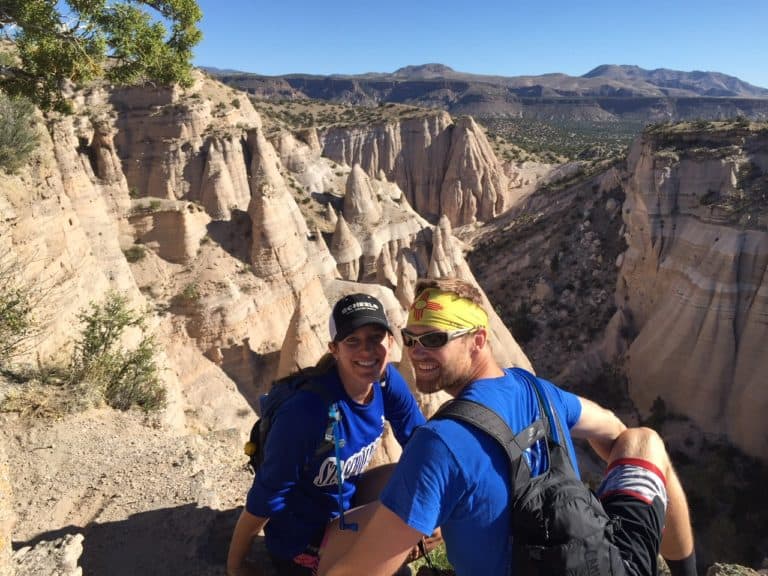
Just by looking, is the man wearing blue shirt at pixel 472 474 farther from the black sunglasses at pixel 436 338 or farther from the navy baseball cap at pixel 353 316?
the navy baseball cap at pixel 353 316

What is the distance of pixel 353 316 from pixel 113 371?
16.8 ft

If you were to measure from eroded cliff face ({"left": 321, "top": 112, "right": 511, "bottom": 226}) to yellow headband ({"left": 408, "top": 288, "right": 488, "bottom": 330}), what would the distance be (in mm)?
50207

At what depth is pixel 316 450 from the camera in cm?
311

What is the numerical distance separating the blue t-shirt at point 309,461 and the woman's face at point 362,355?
9 cm

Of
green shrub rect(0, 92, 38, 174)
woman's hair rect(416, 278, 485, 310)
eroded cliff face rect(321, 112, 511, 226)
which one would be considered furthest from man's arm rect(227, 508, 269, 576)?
eroded cliff face rect(321, 112, 511, 226)

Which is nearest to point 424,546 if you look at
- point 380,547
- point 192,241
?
point 380,547

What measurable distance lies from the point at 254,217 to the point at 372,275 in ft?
35.1

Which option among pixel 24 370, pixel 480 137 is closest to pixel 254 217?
pixel 24 370

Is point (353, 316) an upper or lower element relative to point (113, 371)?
upper

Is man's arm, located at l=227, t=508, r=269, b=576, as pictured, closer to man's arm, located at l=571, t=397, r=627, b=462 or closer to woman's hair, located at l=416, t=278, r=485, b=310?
woman's hair, located at l=416, t=278, r=485, b=310

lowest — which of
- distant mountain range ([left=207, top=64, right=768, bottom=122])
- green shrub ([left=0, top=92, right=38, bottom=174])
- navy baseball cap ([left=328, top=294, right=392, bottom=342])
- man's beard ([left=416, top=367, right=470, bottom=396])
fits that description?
man's beard ([left=416, top=367, right=470, bottom=396])

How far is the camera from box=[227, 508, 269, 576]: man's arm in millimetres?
3207

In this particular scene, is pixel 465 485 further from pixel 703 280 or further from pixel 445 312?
pixel 703 280

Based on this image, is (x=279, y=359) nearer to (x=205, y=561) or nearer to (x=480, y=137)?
(x=205, y=561)
